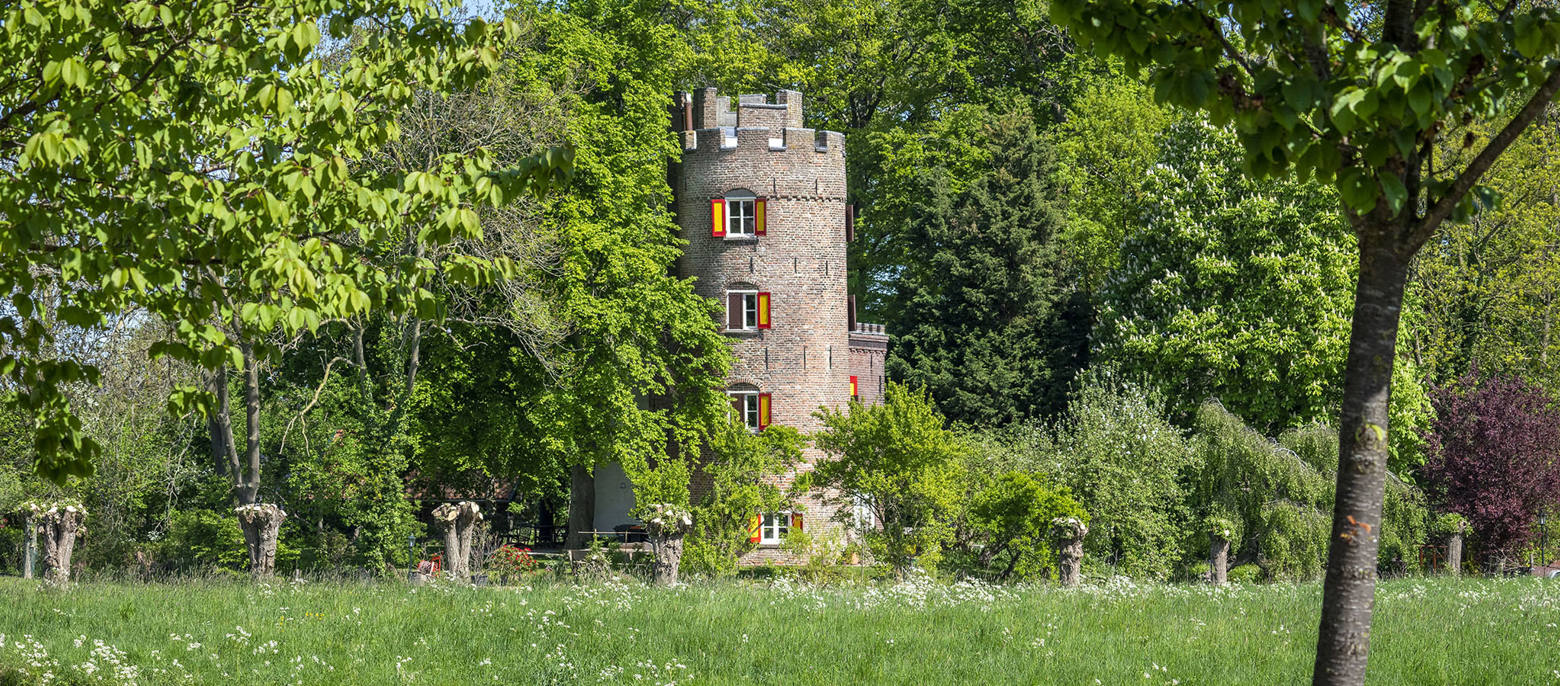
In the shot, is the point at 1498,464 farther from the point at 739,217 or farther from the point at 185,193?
the point at 185,193

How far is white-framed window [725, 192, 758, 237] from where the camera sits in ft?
114

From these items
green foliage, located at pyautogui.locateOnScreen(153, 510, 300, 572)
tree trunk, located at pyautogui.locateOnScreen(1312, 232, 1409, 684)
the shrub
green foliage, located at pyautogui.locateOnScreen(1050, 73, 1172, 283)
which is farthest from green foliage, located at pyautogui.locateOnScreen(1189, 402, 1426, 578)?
tree trunk, located at pyautogui.locateOnScreen(1312, 232, 1409, 684)

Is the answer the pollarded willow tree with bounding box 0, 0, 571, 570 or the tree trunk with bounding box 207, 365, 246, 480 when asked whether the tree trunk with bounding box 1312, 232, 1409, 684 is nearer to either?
the pollarded willow tree with bounding box 0, 0, 571, 570

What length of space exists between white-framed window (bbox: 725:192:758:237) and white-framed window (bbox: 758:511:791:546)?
716 centimetres

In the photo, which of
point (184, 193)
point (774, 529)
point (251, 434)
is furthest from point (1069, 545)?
point (184, 193)

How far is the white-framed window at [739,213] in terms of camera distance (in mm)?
34625

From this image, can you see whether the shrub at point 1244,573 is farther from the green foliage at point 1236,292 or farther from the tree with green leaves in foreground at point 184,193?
the tree with green leaves in foreground at point 184,193

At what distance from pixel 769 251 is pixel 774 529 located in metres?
6.92

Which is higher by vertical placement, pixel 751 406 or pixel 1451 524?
pixel 751 406

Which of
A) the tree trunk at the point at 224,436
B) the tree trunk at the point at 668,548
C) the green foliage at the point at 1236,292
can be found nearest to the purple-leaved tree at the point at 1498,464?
the green foliage at the point at 1236,292

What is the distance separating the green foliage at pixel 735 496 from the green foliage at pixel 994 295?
10.8 metres

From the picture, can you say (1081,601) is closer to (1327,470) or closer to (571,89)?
(1327,470)

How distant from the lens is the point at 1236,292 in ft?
110

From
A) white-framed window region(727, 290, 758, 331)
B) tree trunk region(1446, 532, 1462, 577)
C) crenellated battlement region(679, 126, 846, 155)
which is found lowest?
tree trunk region(1446, 532, 1462, 577)
